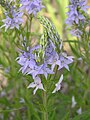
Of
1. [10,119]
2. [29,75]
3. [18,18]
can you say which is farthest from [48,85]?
[10,119]

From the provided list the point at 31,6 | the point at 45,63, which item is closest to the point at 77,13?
the point at 31,6

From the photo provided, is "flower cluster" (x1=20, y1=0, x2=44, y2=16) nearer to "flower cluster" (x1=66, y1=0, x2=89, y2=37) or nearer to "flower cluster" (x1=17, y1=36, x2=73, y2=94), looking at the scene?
"flower cluster" (x1=66, y1=0, x2=89, y2=37)

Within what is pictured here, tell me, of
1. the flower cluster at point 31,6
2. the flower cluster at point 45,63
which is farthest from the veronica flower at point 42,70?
the flower cluster at point 31,6

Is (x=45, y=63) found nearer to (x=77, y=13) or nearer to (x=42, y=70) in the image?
(x=42, y=70)

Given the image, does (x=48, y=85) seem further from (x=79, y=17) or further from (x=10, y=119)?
(x=10, y=119)

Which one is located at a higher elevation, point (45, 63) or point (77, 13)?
point (77, 13)
